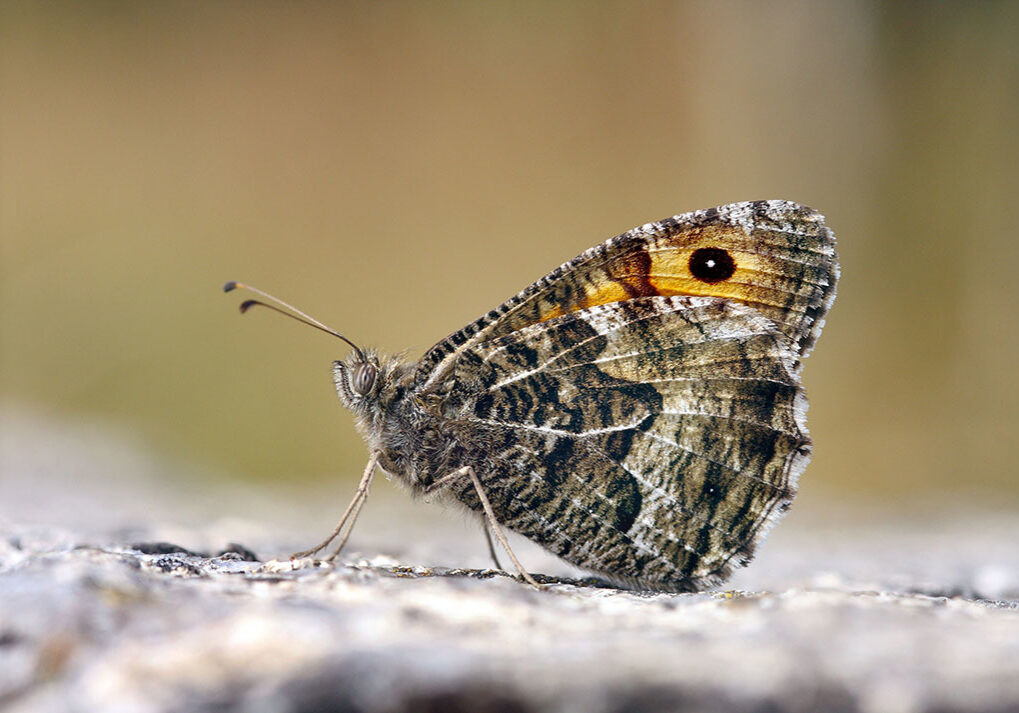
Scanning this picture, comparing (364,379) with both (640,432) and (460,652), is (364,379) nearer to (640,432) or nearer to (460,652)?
(640,432)

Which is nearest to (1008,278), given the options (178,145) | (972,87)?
(972,87)

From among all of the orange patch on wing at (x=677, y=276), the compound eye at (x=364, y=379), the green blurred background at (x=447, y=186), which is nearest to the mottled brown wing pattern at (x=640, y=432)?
the orange patch on wing at (x=677, y=276)

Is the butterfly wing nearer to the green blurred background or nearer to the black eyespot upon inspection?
the black eyespot

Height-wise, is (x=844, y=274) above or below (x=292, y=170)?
below

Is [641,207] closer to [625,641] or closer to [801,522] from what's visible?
[801,522]

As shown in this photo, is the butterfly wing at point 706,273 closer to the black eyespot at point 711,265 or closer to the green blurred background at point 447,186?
the black eyespot at point 711,265

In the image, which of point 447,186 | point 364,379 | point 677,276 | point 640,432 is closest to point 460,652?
point 640,432
